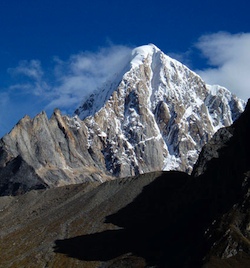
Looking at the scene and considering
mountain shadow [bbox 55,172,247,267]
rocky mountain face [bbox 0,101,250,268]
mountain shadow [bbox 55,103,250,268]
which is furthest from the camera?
mountain shadow [bbox 55,103,250,268]

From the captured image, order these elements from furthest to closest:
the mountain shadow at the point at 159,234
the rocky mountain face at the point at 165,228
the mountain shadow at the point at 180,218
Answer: the mountain shadow at the point at 180,218 → the mountain shadow at the point at 159,234 → the rocky mountain face at the point at 165,228

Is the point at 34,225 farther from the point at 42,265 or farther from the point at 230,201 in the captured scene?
the point at 230,201

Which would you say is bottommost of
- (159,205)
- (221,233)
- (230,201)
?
(221,233)

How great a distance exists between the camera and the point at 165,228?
520 feet

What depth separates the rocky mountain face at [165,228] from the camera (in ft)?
397

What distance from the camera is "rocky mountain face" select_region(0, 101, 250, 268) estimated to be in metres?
121

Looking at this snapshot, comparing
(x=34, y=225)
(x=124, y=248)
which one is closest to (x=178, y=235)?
(x=124, y=248)

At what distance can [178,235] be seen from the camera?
148125mm

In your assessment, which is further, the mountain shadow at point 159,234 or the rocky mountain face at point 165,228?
the mountain shadow at point 159,234

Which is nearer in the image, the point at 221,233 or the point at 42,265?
the point at 221,233

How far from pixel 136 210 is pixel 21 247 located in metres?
39.0

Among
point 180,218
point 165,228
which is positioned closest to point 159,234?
point 165,228

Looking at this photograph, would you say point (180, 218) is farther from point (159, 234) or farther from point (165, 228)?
point (159, 234)

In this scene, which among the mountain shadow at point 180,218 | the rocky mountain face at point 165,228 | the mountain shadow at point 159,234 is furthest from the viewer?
the mountain shadow at point 180,218
